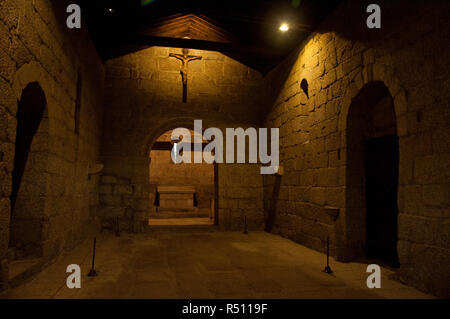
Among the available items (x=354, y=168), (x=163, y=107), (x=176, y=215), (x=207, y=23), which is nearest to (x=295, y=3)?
(x=207, y=23)

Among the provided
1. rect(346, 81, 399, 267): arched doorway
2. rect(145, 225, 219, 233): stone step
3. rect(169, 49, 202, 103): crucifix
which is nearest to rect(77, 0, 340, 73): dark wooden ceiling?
rect(169, 49, 202, 103): crucifix

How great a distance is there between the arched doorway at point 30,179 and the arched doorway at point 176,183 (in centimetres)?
707

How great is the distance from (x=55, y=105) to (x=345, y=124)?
3691mm

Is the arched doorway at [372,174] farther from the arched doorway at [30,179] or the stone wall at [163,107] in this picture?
the arched doorway at [30,179]

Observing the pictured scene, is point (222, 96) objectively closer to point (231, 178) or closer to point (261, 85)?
point (261, 85)

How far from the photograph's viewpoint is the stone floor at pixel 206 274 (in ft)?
9.29

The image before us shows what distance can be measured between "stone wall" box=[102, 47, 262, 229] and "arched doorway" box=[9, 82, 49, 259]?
2972 mm

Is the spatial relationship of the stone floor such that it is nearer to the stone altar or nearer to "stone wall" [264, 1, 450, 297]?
"stone wall" [264, 1, 450, 297]

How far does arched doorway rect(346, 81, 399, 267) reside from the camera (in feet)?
13.1

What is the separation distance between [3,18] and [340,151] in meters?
3.92

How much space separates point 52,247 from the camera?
378 cm

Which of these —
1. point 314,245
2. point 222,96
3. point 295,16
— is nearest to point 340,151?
point 314,245

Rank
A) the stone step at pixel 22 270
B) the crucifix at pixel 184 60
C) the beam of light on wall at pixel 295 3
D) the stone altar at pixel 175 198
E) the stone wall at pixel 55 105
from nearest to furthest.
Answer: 1. the stone wall at pixel 55 105
2. the stone step at pixel 22 270
3. the beam of light on wall at pixel 295 3
4. the crucifix at pixel 184 60
5. the stone altar at pixel 175 198

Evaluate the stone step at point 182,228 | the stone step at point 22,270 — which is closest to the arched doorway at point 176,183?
the stone step at point 182,228
